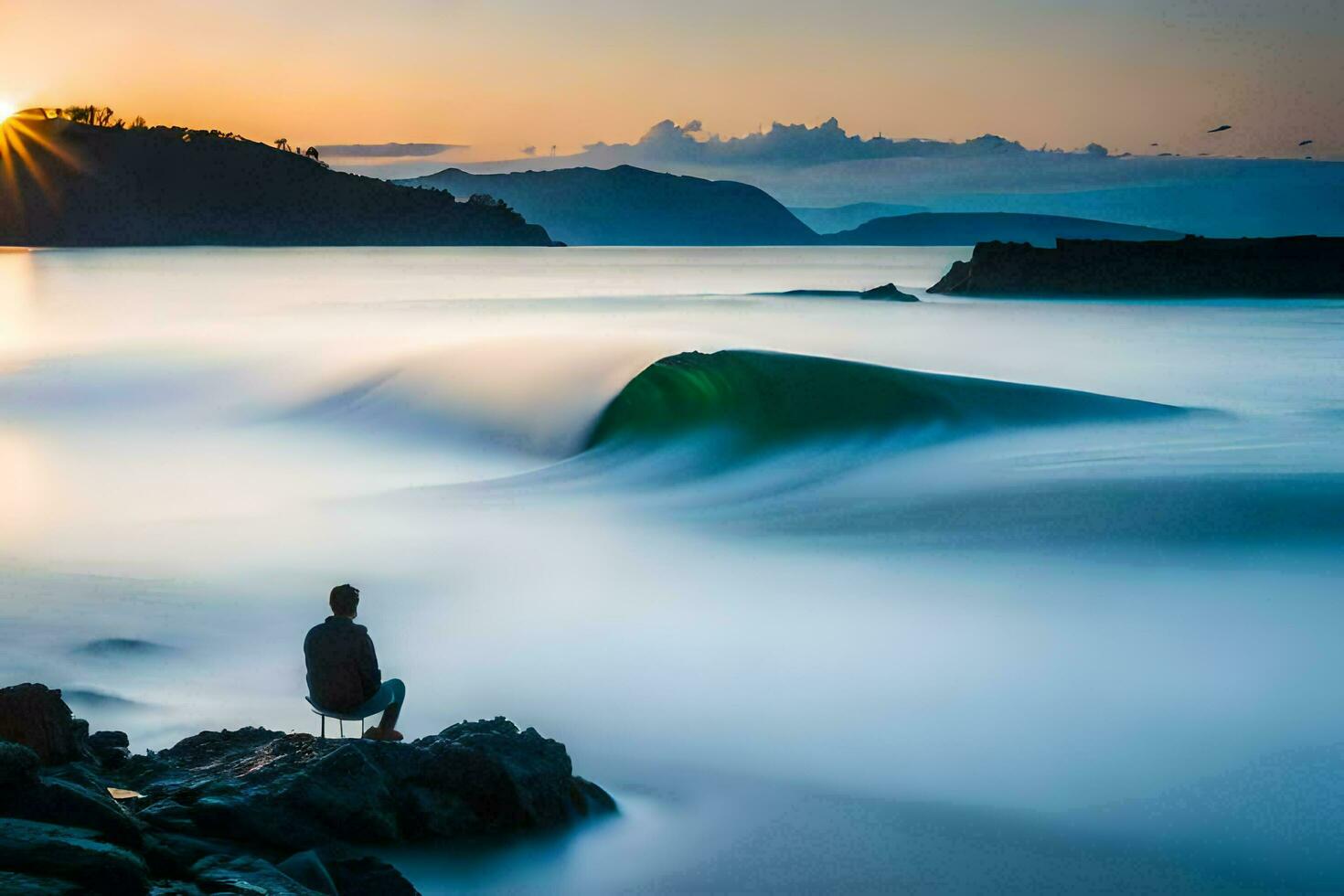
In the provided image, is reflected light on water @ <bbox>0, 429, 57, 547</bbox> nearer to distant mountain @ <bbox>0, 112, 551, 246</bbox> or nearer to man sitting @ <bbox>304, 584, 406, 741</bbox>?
man sitting @ <bbox>304, 584, 406, 741</bbox>

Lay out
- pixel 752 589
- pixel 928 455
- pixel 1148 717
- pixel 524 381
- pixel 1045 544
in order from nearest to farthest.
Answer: pixel 1148 717 < pixel 752 589 < pixel 1045 544 < pixel 928 455 < pixel 524 381

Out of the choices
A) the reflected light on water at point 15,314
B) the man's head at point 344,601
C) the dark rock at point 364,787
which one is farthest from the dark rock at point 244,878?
the reflected light on water at point 15,314

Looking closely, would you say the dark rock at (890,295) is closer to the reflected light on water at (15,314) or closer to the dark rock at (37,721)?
the reflected light on water at (15,314)

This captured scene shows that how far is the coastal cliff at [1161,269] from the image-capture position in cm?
6316

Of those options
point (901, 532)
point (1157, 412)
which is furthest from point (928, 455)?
point (1157, 412)

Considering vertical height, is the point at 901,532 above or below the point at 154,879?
below

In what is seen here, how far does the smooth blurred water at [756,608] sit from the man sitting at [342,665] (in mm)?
821

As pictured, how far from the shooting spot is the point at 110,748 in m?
5.58

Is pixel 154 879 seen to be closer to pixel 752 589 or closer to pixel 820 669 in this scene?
pixel 820 669

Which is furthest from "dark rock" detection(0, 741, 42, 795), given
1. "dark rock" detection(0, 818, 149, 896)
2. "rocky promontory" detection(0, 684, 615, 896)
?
"dark rock" detection(0, 818, 149, 896)

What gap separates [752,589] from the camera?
10.9 meters

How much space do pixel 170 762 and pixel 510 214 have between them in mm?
197389

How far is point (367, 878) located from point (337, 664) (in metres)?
1.31

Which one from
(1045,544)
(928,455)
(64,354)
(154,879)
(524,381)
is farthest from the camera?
(64,354)
